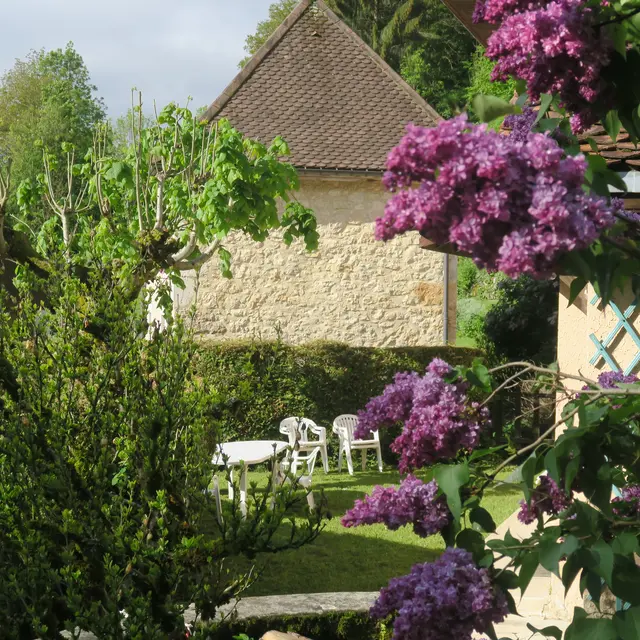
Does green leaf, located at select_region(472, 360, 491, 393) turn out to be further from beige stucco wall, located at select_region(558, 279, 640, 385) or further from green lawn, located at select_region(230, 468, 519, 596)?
green lawn, located at select_region(230, 468, 519, 596)

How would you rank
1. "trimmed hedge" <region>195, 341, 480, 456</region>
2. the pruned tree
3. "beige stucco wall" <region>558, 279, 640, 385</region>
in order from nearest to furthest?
"beige stucco wall" <region>558, 279, 640, 385</region> < the pruned tree < "trimmed hedge" <region>195, 341, 480, 456</region>

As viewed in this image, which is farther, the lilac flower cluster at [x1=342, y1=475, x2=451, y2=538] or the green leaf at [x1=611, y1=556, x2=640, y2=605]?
the lilac flower cluster at [x1=342, y1=475, x2=451, y2=538]

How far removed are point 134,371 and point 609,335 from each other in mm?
3046

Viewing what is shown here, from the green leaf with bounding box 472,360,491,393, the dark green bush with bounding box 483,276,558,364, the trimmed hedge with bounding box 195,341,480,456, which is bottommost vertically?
the trimmed hedge with bounding box 195,341,480,456

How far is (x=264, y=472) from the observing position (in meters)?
13.7

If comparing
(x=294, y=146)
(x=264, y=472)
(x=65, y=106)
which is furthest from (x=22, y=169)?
(x=264, y=472)

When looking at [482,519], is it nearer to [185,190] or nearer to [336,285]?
[185,190]

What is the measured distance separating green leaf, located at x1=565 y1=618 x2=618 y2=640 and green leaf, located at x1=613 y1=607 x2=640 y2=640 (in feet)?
0.05

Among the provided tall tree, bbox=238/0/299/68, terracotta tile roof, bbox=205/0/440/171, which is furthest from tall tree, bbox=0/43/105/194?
terracotta tile roof, bbox=205/0/440/171

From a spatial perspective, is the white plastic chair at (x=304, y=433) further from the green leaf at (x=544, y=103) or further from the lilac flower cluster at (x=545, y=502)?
the green leaf at (x=544, y=103)

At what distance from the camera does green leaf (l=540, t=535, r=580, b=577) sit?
1656mm

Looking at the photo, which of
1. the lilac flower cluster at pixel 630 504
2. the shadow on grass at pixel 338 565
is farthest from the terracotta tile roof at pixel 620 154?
the shadow on grass at pixel 338 565

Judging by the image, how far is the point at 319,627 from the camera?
396cm

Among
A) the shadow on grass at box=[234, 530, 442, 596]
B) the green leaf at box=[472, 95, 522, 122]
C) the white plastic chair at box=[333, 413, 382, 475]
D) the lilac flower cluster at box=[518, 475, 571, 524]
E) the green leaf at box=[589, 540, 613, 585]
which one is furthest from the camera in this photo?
the white plastic chair at box=[333, 413, 382, 475]
